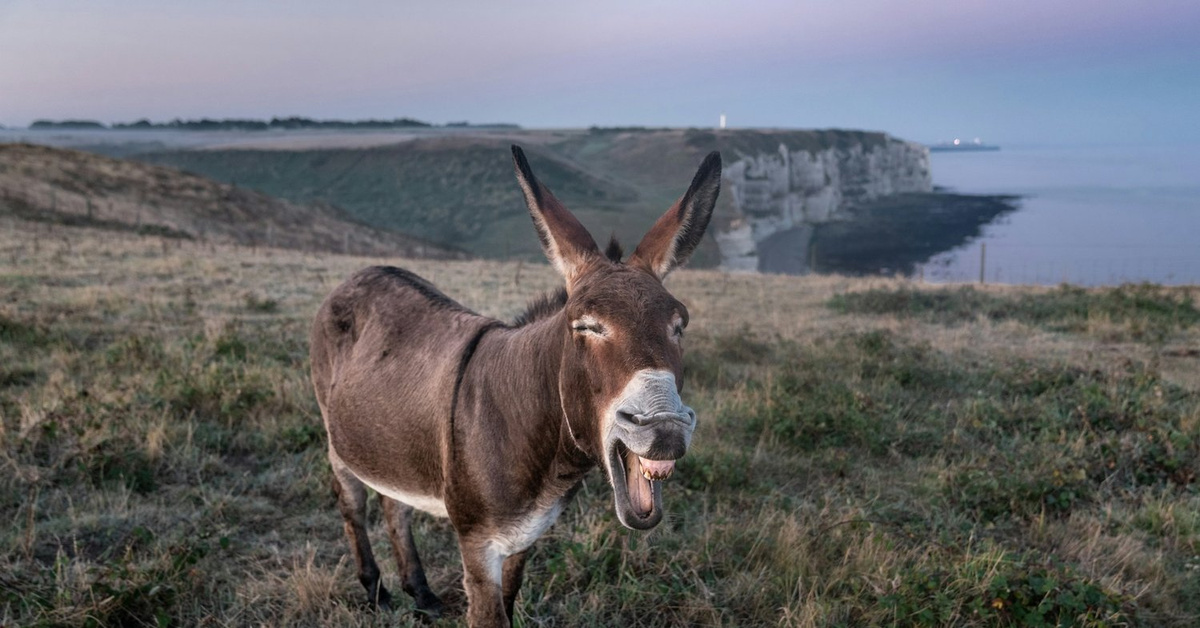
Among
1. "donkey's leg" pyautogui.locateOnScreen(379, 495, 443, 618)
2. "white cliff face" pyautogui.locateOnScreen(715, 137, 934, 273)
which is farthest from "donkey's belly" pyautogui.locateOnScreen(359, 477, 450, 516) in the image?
"white cliff face" pyautogui.locateOnScreen(715, 137, 934, 273)

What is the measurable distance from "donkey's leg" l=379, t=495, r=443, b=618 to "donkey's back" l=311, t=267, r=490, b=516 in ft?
1.49

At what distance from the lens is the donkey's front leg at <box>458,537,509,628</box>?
2990mm

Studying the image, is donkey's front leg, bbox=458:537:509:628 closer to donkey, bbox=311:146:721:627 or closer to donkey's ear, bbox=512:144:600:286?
donkey, bbox=311:146:721:627

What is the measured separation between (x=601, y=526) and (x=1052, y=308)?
13.2 m

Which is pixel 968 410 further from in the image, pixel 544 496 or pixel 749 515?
pixel 544 496

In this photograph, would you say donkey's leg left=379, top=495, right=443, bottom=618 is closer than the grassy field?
No

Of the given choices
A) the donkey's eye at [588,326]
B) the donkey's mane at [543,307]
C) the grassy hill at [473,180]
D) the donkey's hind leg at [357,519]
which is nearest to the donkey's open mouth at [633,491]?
the donkey's eye at [588,326]

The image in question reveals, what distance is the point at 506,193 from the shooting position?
78562mm

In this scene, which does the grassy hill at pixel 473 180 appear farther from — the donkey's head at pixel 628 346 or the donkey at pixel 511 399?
the donkey's head at pixel 628 346

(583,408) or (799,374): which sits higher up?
(583,408)

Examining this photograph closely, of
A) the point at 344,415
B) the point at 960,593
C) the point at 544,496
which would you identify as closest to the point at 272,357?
the point at 344,415

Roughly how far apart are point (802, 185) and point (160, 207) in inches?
3491

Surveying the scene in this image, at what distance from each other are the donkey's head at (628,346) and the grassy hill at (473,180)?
52931 mm

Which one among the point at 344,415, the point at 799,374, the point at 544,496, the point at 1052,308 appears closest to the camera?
the point at 544,496
